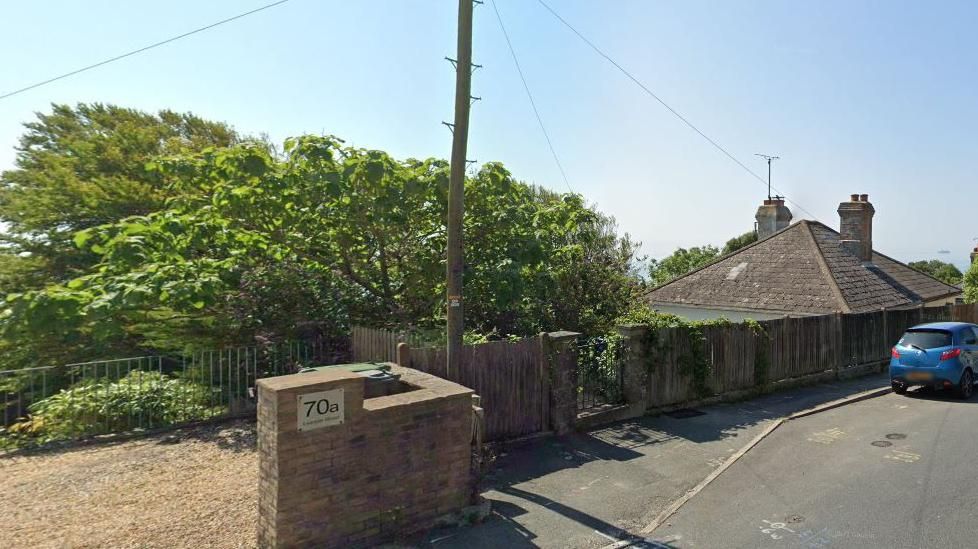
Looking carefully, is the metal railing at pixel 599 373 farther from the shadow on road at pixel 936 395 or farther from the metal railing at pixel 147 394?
the shadow on road at pixel 936 395

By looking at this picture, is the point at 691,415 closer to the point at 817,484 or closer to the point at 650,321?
the point at 650,321

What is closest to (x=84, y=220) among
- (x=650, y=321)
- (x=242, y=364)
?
(x=242, y=364)

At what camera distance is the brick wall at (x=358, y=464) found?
4.93m

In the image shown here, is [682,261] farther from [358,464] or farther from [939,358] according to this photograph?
[358,464]

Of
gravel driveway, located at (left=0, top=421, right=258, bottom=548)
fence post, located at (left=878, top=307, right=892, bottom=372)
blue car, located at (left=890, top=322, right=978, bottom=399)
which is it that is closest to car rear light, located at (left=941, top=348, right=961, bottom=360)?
blue car, located at (left=890, top=322, right=978, bottom=399)

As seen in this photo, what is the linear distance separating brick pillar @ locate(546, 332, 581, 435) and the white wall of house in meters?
10.2

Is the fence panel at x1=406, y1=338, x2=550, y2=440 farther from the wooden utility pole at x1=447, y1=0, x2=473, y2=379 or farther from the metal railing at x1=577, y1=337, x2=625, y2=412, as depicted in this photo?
the metal railing at x1=577, y1=337, x2=625, y2=412

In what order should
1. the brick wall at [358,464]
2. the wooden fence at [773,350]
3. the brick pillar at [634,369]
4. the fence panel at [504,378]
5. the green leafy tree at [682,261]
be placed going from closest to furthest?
the brick wall at [358,464], the fence panel at [504,378], the brick pillar at [634,369], the wooden fence at [773,350], the green leafy tree at [682,261]

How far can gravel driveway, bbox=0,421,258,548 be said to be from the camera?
529 cm

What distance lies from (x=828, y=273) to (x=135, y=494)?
63.8 ft

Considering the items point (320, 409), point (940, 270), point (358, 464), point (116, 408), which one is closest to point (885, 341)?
point (358, 464)

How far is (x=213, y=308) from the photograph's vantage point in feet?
34.1

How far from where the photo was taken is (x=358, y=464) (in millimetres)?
5293

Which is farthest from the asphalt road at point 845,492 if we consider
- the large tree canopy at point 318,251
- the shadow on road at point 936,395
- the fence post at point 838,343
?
the large tree canopy at point 318,251
